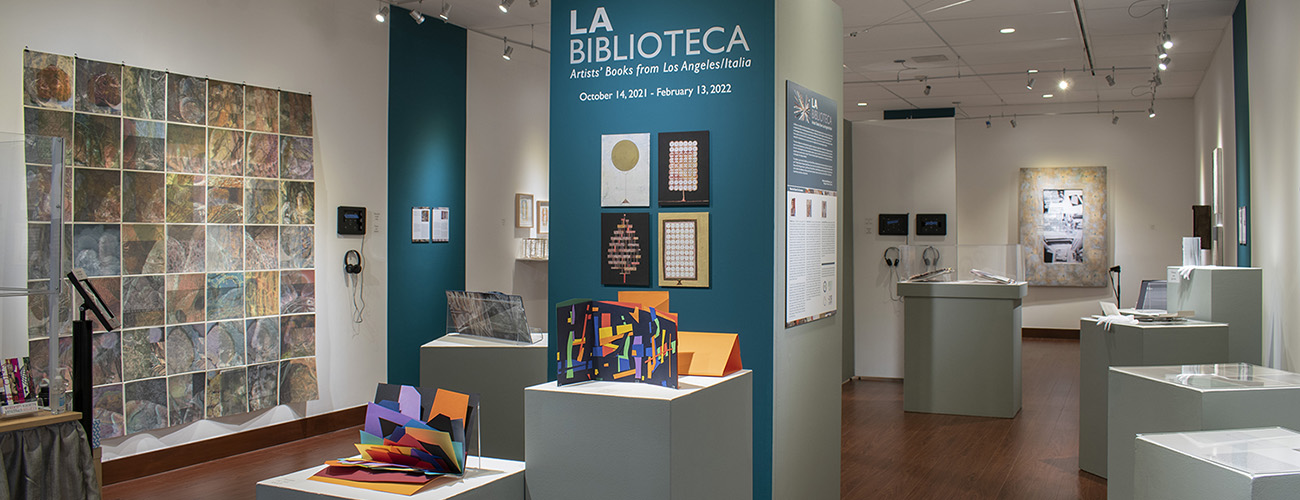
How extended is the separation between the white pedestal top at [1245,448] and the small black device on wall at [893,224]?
6.49 m

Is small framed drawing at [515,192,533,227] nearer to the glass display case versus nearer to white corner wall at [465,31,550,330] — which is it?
white corner wall at [465,31,550,330]

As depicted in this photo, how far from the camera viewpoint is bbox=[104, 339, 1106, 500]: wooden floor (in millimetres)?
5352

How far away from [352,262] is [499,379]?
2249 millimetres

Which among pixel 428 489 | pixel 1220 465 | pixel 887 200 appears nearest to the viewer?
pixel 428 489

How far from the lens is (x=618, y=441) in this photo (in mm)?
2518

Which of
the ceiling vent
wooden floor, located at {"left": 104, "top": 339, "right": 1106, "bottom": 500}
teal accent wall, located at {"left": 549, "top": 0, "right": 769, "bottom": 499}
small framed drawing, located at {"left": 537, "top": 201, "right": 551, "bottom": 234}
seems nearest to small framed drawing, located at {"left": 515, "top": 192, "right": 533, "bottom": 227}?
small framed drawing, located at {"left": 537, "top": 201, "right": 551, "bottom": 234}

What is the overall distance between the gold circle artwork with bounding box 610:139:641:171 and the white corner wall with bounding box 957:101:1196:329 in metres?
11.6

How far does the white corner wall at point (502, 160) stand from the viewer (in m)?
8.32

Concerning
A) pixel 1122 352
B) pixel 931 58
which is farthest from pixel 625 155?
pixel 931 58

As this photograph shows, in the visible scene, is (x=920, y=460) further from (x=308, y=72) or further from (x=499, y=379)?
(x=308, y=72)

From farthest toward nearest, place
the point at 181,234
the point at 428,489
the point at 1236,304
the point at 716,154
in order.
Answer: the point at 181,234 → the point at 1236,304 → the point at 716,154 → the point at 428,489

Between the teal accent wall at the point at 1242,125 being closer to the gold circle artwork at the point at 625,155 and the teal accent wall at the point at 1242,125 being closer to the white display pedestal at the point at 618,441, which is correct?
the gold circle artwork at the point at 625,155

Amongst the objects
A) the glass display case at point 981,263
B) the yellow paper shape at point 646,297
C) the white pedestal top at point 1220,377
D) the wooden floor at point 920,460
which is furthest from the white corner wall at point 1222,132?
the yellow paper shape at point 646,297

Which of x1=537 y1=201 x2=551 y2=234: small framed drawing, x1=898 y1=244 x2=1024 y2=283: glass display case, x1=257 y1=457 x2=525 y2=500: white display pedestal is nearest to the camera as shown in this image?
x1=257 y1=457 x2=525 y2=500: white display pedestal
